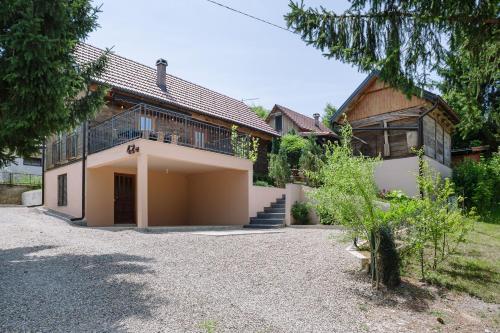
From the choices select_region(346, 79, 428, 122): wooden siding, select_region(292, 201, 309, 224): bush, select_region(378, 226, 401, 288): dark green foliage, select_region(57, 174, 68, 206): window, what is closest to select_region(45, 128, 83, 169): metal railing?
select_region(57, 174, 68, 206): window

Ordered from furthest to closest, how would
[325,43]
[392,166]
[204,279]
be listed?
[392,166]
[325,43]
[204,279]

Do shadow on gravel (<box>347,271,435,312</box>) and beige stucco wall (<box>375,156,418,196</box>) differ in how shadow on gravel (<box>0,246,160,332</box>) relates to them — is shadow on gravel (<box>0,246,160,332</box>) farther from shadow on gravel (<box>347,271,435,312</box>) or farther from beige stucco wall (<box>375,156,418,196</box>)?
beige stucco wall (<box>375,156,418,196</box>)

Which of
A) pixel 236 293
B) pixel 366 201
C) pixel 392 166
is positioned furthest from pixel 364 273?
pixel 392 166

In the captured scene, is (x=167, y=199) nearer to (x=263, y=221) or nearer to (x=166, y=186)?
(x=166, y=186)

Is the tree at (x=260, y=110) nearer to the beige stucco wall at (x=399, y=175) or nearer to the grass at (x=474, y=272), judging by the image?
the beige stucco wall at (x=399, y=175)

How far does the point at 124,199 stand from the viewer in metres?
14.6

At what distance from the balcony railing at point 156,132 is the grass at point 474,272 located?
8.01 meters

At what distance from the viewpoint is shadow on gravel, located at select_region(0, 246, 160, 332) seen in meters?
3.93

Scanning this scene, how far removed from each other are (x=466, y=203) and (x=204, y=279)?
49.4 feet

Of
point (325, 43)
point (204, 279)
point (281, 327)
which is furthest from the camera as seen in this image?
point (325, 43)

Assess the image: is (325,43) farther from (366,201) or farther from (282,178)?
(282,178)

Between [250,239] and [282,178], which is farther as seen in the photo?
[282,178]

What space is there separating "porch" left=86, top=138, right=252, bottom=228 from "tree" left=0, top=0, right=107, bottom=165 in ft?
14.1

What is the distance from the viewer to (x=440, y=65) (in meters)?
6.05
